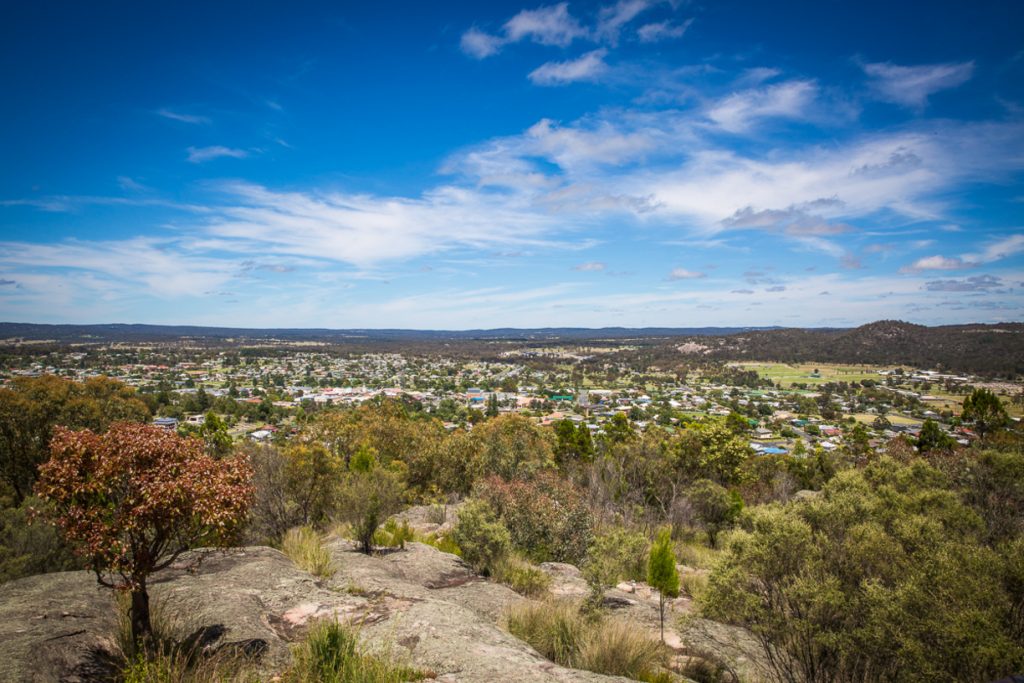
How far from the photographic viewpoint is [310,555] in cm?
1121

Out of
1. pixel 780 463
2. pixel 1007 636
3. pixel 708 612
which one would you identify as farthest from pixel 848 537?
pixel 780 463

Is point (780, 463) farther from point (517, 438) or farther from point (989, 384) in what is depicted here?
point (989, 384)

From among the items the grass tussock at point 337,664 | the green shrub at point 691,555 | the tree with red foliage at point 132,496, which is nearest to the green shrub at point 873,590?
the grass tussock at point 337,664

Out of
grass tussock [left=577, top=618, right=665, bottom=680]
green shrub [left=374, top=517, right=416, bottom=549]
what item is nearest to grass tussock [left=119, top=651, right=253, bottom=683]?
grass tussock [left=577, top=618, right=665, bottom=680]

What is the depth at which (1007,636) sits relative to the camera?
709 centimetres

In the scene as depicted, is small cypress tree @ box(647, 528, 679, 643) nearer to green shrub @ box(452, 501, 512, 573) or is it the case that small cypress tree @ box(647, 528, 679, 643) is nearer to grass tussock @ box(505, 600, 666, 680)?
grass tussock @ box(505, 600, 666, 680)

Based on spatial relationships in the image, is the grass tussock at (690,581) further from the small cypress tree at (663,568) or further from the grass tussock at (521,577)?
the grass tussock at (521,577)

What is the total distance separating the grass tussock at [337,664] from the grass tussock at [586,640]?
269 centimetres

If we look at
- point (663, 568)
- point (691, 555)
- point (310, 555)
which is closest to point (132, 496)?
point (310, 555)

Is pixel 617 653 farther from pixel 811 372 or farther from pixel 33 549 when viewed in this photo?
pixel 811 372

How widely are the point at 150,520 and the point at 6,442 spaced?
2556cm

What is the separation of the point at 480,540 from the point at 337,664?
7.98 m

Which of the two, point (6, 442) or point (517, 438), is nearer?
point (6, 442)

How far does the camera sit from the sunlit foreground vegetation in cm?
578
